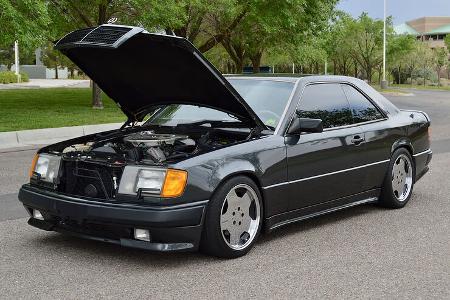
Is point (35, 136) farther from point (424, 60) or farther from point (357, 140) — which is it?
point (424, 60)

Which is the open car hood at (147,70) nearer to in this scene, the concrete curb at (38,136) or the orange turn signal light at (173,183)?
the orange turn signal light at (173,183)

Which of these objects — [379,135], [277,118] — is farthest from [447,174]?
[277,118]

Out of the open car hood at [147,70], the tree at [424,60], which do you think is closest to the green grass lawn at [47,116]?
the open car hood at [147,70]

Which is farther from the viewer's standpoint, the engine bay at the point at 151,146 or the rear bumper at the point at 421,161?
the rear bumper at the point at 421,161

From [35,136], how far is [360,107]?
954 cm

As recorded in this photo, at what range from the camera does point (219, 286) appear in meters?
4.31

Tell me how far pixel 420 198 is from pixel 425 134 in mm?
766

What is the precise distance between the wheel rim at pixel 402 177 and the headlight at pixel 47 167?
353cm

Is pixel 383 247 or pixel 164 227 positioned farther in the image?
pixel 383 247

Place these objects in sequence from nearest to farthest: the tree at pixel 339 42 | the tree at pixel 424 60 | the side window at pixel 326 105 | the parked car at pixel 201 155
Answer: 1. the parked car at pixel 201 155
2. the side window at pixel 326 105
3. the tree at pixel 339 42
4. the tree at pixel 424 60

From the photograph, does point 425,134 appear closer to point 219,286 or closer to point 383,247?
point 383,247

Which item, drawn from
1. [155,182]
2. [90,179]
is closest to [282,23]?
[90,179]

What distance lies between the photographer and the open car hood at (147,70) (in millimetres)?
4852

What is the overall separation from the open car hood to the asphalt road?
3.99 feet
